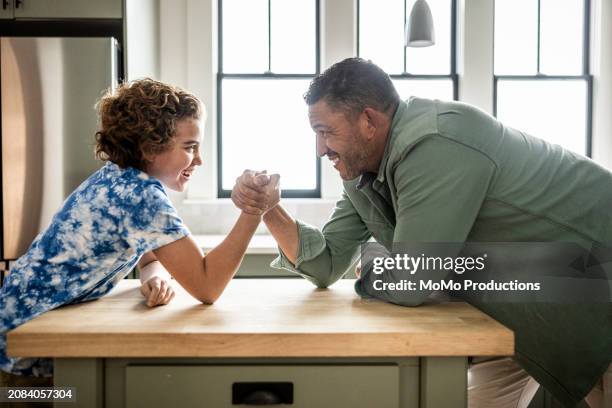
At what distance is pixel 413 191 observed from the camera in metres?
1.22

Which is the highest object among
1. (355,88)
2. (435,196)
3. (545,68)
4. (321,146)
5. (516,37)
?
(516,37)

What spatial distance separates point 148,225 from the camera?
117 centimetres

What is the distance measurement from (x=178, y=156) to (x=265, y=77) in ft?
8.61

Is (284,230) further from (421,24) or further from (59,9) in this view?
(59,9)

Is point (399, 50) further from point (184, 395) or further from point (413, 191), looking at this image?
point (184, 395)

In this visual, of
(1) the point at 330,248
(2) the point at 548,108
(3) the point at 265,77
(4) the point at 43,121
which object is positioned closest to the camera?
(1) the point at 330,248

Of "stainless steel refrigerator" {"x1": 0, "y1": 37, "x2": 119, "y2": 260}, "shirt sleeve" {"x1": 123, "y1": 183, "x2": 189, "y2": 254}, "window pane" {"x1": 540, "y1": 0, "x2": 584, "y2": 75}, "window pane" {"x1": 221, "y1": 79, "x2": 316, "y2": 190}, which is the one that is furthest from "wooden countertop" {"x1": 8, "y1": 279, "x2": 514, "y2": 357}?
"window pane" {"x1": 540, "y1": 0, "x2": 584, "y2": 75}

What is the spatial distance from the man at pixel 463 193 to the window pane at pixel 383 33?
2611 mm

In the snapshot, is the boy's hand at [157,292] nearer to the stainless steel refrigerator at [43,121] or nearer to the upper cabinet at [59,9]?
the stainless steel refrigerator at [43,121]

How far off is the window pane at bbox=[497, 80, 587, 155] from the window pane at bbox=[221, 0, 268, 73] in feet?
5.67

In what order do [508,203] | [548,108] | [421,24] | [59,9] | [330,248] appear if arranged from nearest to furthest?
[508,203], [330,248], [59,9], [421,24], [548,108]

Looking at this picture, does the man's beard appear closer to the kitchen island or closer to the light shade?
the kitchen island

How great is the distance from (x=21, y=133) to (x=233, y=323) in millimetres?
2170

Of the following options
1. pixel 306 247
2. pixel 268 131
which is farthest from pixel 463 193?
pixel 268 131
